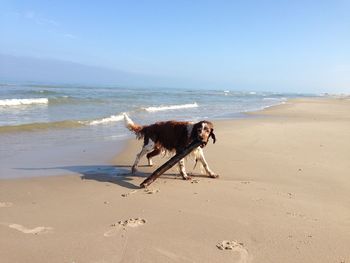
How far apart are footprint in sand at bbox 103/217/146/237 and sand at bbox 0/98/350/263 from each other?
0.03ft

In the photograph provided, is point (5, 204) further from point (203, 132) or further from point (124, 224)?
point (203, 132)

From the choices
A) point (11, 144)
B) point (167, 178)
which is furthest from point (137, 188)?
point (11, 144)

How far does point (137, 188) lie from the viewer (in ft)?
19.6

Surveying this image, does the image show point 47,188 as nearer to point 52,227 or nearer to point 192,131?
point 52,227

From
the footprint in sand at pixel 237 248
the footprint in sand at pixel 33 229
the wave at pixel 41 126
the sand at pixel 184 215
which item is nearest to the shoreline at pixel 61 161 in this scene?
the sand at pixel 184 215

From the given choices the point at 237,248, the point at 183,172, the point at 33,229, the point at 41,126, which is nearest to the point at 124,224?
the point at 33,229

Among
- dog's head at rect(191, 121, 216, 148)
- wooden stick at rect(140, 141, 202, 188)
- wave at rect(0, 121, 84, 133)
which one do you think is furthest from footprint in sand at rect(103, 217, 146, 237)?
wave at rect(0, 121, 84, 133)

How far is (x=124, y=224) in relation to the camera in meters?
4.39

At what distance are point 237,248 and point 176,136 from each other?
3292 mm

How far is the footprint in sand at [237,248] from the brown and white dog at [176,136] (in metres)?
2.67

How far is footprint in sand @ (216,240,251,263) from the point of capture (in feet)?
11.9

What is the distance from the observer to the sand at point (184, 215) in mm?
3727

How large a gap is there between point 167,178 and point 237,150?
2.96 meters

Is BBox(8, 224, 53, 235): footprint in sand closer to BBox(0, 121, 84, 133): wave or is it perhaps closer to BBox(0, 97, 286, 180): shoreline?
BBox(0, 97, 286, 180): shoreline
